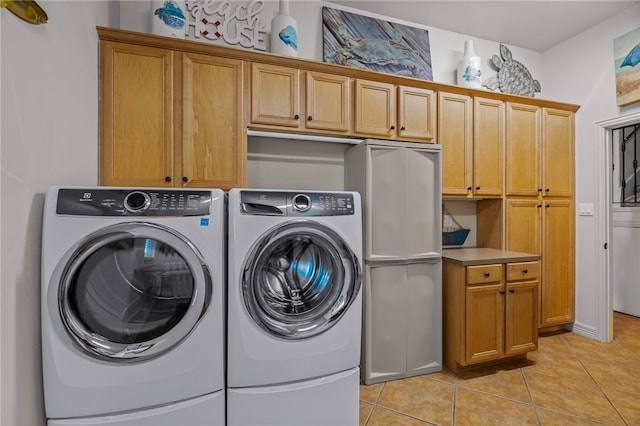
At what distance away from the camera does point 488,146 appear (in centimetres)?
258

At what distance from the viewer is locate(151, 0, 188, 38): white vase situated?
6.17ft

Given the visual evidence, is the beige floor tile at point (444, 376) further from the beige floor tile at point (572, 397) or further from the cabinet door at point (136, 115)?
the cabinet door at point (136, 115)

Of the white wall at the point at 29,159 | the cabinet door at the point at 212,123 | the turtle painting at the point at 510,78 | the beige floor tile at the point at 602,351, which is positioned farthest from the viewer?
the turtle painting at the point at 510,78

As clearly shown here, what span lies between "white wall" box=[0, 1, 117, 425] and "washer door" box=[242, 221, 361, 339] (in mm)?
753

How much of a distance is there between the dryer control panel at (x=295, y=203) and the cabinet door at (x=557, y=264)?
95.0 inches

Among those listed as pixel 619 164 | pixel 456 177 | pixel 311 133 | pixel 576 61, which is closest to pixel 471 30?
pixel 576 61

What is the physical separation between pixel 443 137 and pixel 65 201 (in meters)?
2.45

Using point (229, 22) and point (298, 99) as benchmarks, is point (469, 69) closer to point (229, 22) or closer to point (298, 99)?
point (298, 99)

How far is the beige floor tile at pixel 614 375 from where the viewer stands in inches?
77.9

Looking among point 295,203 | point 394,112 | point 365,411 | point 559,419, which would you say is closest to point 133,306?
point 295,203

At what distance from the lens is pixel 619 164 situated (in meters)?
3.69

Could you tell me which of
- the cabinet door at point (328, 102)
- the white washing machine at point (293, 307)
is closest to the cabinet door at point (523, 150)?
the cabinet door at point (328, 102)

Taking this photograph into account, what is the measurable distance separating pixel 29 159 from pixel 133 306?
635mm

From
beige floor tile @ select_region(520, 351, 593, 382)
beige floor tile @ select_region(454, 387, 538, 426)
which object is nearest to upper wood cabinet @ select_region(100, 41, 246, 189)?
beige floor tile @ select_region(454, 387, 538, 426)
